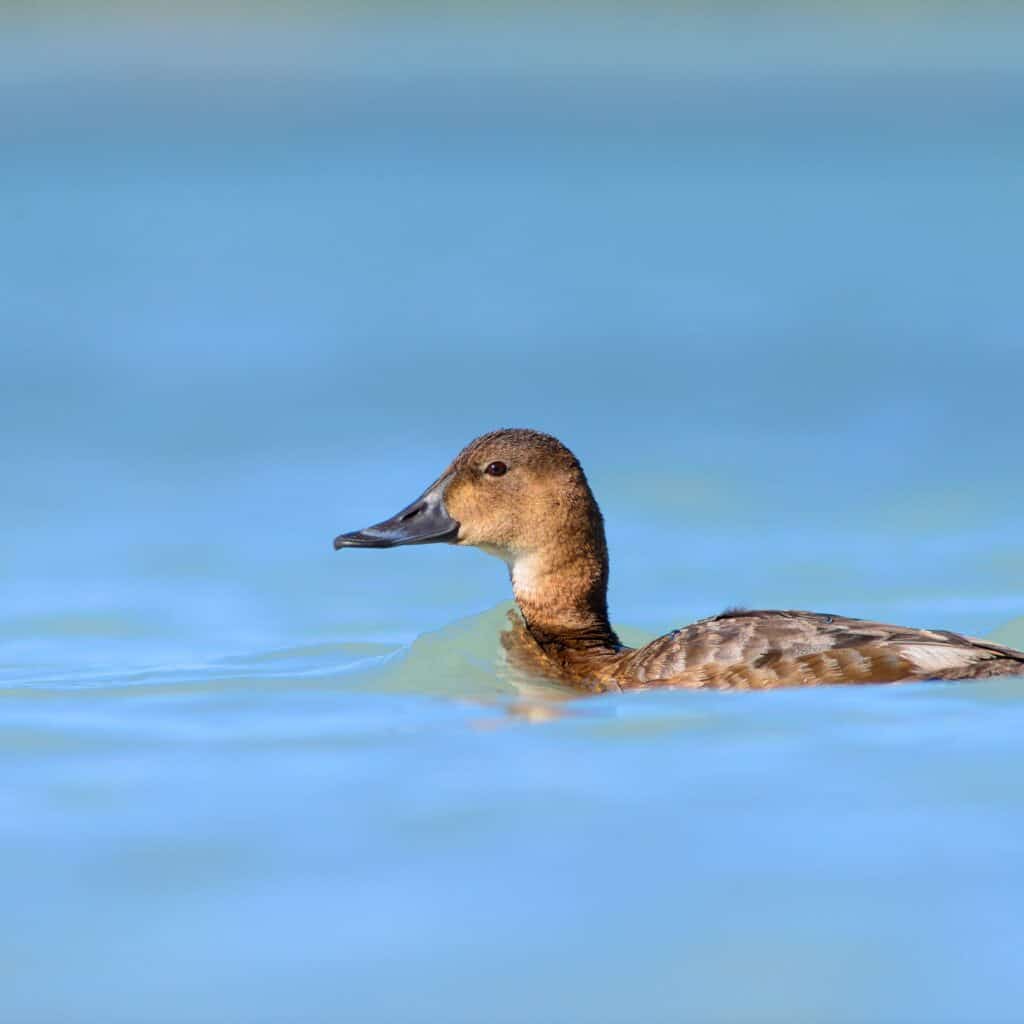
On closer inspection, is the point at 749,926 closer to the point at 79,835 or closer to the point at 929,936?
the point at 929,936

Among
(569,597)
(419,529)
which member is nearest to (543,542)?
(569,597)

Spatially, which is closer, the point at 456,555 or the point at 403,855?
the point at 403,855

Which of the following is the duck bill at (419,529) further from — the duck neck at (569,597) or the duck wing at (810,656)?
the duck wing at (810,656)

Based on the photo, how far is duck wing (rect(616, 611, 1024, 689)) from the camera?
735 cm

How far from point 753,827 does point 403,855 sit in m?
0.92

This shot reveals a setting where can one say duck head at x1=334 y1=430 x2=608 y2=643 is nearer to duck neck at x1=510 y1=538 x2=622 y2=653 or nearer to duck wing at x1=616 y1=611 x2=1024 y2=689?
duck neck at x1=510 y1=538 x2=622 y2=653

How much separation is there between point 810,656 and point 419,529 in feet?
6.00

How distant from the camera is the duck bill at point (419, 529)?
852 cm

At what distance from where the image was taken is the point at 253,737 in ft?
23.1

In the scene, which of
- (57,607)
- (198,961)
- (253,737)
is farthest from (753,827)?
(57,607)

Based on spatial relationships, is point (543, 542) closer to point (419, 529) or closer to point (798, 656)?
point (419, 529)

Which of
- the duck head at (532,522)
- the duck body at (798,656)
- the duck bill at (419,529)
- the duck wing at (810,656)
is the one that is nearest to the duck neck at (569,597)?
the duck head at (532,522)

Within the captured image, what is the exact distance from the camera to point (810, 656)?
7449mm

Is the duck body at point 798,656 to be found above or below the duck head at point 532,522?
below
